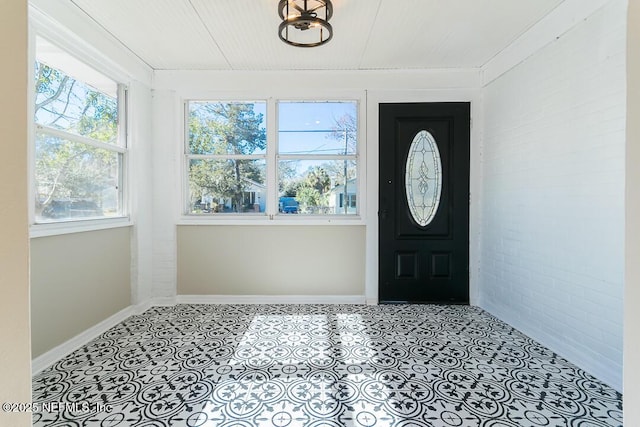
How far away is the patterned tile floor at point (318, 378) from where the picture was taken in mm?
1673

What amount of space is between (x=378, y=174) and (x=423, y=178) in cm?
53

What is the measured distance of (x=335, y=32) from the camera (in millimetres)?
2678

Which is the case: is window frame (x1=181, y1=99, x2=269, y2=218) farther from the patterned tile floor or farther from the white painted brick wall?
the white painted brick wall

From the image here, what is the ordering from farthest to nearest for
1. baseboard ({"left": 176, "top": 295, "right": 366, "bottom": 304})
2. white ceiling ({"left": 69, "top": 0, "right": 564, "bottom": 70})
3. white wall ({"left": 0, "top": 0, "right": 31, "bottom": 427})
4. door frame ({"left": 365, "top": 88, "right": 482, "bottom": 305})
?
baseboard ({"left": 176, "top": 295, "right": 366, "bottom": 304}) → door frame ({"left": 365, "top": 88, "right": 482, "bottom": 305}) → white ceiling ({"left": 69, "top": 0, "right": 564, "bottom": 70}) → white wall ({"left": 0, "top": 0, "right": 31, "bottom": 427})

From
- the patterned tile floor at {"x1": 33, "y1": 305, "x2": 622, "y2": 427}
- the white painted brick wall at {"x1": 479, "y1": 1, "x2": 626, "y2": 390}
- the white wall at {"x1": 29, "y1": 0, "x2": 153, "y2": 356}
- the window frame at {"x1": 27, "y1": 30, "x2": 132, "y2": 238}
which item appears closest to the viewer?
the patterned tile floor at {"x1": 33, "y1": 305, "x2": 622, "y2": 427}

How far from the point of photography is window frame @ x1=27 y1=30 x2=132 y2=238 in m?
2.07

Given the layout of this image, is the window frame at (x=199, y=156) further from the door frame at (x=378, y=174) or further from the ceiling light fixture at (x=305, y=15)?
the ceiling light fixture at (x=305, y=15)

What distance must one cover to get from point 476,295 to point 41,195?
4.22 metres

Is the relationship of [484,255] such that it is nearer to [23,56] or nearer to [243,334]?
[243,334]

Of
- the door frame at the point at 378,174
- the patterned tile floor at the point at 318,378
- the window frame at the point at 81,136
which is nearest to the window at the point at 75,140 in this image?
the window frame at the point at 81,136

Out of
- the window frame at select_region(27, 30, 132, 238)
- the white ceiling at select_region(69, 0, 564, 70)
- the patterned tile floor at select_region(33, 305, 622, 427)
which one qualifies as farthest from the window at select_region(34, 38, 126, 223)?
the patterned tile floor at select_region(33, 305, 622, 427)

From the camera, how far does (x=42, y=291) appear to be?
2.20m

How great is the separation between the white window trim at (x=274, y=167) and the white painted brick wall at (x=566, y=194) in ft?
4.62

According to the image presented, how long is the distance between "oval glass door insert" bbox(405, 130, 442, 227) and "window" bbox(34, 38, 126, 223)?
3153 millimetres
